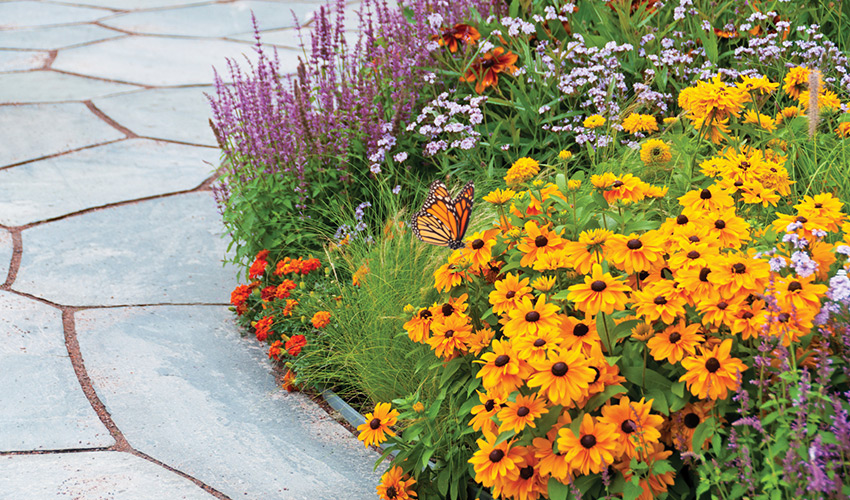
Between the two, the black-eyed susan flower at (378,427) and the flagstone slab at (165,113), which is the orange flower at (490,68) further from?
the flagstone slab at (165,113)

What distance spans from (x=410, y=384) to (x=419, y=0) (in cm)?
193

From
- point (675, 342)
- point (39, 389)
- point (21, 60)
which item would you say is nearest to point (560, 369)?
point (675, 342)

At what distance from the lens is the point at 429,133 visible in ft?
10.1

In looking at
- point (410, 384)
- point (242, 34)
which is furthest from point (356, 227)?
point (242, 34)

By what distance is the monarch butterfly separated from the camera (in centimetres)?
201

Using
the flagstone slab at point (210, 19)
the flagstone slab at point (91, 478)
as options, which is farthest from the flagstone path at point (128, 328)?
the flagstone slab at point (210, 19)

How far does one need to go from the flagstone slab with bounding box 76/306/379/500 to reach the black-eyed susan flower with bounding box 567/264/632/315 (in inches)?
36.4

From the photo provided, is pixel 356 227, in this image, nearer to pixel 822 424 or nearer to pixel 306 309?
pixel 306 309

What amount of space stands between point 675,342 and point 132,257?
8.49ft

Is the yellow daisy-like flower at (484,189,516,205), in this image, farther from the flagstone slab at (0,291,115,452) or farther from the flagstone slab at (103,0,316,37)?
the flagstone slab at (103,0,316,37)

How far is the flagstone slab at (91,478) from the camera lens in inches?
78.4

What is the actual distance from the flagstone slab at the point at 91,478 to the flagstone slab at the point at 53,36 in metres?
5.58

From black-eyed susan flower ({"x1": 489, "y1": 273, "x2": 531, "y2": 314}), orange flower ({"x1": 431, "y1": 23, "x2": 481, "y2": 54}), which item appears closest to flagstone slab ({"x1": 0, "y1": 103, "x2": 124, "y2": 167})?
orange flower ({"x1": 431, "y1": 23, "x2": 481, "y2": 54})

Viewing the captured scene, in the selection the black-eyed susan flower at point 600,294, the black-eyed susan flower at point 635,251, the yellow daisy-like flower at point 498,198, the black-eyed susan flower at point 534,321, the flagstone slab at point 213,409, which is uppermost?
the yellow daisy-like flower at point 498,198
